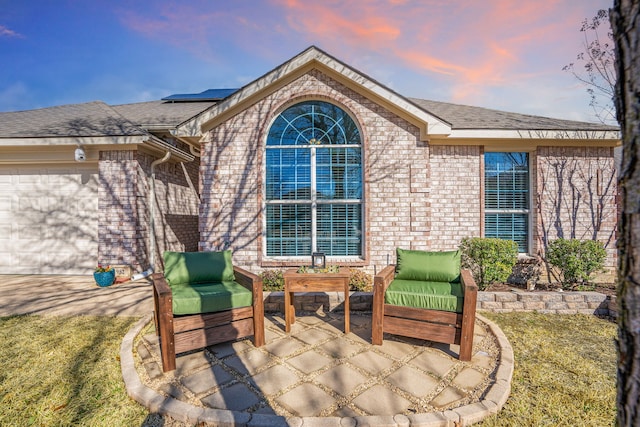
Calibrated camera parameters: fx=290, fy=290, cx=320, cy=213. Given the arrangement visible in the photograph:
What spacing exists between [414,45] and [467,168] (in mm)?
3468

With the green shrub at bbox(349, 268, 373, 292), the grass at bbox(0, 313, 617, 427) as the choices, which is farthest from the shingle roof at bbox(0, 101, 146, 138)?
the green shrub at bbox(349, 268, 373, 292)

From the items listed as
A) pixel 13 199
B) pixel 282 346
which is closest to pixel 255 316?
pixel 282 346

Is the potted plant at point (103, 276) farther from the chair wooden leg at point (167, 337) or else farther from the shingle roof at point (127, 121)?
the chair wooden leg at point (167, 337)

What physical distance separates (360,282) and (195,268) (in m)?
2.60

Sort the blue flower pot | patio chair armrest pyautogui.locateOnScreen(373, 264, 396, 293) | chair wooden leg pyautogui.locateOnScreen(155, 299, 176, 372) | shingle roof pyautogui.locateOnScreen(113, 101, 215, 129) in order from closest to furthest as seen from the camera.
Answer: chair wooden leg pyautogui.locateOnScreen(155, 299, 176, 372) → patio chair armrest pyautogui.locateOnScreen(373, 264, 396, 293) → the blue flower pot → shingle roof pyautogui.locateOnScreen(113, 101, 215, 129)

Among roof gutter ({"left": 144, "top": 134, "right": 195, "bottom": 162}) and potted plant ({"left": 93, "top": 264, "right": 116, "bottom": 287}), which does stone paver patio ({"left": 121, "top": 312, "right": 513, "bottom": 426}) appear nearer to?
potted plant ({"left": 93, "top": 264, "right": 116, "bottom": 287})

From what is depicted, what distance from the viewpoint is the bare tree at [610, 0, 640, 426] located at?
0.91 m

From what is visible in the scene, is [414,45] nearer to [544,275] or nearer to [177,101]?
[544,275]

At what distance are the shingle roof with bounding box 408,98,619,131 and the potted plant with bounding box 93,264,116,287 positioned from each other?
21.9 ft

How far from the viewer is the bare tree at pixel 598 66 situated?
6.22 meters

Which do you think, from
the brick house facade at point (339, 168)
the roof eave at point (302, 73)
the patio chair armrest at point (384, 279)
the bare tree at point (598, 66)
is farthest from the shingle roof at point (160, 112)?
the bare tree at point (598, 66)

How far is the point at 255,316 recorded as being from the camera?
3.29 m

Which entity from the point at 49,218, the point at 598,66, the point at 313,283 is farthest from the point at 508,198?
the point at 49,218

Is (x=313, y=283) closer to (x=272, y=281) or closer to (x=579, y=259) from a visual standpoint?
(x=272, y=281)
